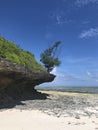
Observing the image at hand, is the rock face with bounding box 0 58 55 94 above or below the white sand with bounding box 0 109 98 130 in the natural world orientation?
above

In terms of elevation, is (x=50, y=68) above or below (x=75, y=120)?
above

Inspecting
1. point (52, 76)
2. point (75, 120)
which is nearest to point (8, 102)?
point (75, 120)

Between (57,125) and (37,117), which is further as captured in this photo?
(37,117)

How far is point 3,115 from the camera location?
1644cm

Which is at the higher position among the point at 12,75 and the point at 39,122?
the point at 12,75

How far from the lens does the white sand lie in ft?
46.0

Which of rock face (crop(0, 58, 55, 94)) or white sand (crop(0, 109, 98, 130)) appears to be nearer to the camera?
white sand (crop(0, 109, 98, 130))

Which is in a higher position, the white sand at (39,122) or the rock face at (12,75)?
the rock face at (12,75)

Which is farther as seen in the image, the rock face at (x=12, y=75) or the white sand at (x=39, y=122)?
the rock face at (x=12, y=75)

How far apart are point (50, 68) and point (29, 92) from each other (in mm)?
14411

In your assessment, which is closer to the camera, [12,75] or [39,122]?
[39,122]

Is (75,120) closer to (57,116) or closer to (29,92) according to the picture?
(57,116)

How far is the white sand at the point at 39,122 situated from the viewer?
46.0 ft

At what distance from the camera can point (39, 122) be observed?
1531 centimetres
